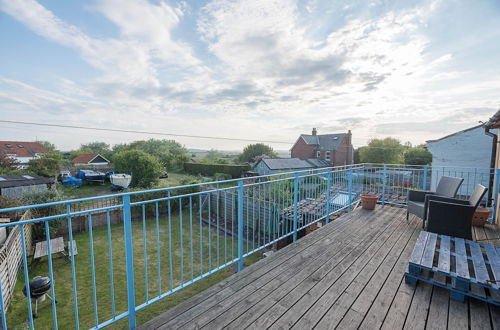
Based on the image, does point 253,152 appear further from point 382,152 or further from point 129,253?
point 129,253

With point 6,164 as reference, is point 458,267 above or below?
above

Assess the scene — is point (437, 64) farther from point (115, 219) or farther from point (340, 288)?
point (115, 219)

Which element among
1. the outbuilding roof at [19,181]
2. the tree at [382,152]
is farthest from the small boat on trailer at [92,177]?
the tree at [382,152]

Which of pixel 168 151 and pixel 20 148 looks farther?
pixel 168 151

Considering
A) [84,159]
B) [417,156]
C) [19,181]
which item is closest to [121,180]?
[19,181]

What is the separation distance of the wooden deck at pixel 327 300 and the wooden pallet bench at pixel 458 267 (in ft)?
0.33

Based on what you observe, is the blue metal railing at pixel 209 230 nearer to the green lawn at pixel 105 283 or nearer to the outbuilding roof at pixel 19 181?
the green lawn at pixel 105 283

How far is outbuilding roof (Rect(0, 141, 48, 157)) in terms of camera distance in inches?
1234

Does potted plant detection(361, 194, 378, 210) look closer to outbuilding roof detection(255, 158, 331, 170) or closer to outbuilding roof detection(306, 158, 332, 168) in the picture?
outbuilding roof detection(255, 158, 331, 170)

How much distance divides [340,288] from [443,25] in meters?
6.28

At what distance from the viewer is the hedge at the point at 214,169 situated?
93.6 ft

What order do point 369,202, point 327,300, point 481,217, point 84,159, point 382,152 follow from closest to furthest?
point 327,300, point 481,217, point 369,202, point 382,152, point 84,159

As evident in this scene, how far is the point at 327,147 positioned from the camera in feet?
101

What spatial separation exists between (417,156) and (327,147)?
520 inches
